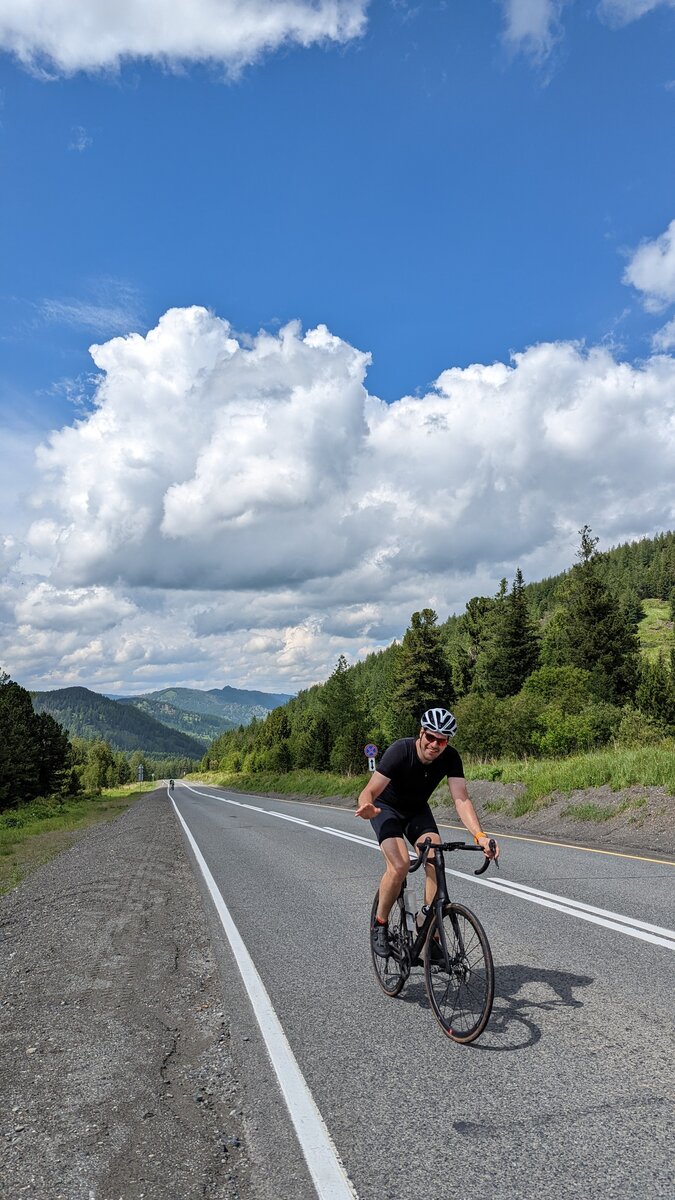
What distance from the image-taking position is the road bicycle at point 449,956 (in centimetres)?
417

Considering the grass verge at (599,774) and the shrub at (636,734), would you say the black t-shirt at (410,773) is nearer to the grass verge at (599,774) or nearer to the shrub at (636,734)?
the grass verge at (599,774)

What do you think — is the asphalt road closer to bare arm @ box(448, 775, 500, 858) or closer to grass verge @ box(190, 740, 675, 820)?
bare arm @ box(448, 775, 500, 858)

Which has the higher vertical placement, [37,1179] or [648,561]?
[648,561]

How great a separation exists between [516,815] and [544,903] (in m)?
10.3

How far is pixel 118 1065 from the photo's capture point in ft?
13.6

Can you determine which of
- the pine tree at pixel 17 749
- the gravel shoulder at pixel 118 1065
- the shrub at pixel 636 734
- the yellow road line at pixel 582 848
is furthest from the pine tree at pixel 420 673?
the gravel shoulder at pixel 118 1065

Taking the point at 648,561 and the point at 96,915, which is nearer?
the point at 96,915

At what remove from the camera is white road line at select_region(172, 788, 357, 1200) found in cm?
284

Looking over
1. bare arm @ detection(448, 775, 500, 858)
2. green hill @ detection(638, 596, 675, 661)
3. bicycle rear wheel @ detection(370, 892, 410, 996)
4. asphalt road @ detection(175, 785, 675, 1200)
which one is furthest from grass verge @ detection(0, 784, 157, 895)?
green hill @ detection(638, 596, 675, 661)

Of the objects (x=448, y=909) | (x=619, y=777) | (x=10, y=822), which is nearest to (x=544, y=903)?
(x=448, y=909)

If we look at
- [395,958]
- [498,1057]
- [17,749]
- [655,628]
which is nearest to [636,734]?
Result: [395,958]

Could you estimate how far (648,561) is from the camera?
6334 inches

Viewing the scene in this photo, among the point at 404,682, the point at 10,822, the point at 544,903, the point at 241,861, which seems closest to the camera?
the point at 544,903

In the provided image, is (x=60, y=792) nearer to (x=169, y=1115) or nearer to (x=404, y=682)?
(x=404, y=682)
